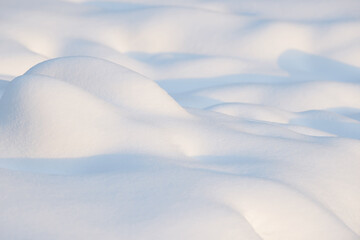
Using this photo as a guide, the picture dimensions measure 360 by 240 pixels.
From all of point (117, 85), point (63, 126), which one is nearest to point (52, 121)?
point (63, 126)

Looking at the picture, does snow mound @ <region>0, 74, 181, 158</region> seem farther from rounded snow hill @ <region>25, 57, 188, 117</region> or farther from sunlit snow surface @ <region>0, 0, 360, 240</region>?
rounded snow hill @ <region>25, 57, 188, 117</region>

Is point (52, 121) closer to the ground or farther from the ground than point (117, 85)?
closer to the ground

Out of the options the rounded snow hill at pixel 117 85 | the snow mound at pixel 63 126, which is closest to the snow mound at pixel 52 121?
the snow mound at pixel 63 126

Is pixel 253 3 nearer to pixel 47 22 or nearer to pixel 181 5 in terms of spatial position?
pixel 181 5

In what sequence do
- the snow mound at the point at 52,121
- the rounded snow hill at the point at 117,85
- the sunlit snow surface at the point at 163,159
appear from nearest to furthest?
→ the sunlit snow surface at the point at 163,159 < the snow mound at the point at 52,121 < the rounded snow hill at the point at 117,85

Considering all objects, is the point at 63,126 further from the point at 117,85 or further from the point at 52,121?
the point at 117,85

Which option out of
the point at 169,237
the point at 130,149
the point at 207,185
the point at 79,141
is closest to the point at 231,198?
the point at 207,185

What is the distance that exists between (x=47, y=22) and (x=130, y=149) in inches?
88.4

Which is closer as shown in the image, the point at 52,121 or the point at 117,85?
the point at 52,121

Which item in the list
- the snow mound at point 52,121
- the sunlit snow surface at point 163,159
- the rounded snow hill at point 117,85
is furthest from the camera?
the rounded snow hill at point 117,85

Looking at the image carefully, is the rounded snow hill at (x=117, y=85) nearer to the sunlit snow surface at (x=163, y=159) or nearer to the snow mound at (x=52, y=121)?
the sunlit snow surface at (x=163, y=159)

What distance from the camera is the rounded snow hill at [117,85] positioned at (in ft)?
5.39

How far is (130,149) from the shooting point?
4.60ft

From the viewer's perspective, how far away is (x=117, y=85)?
167 cm
